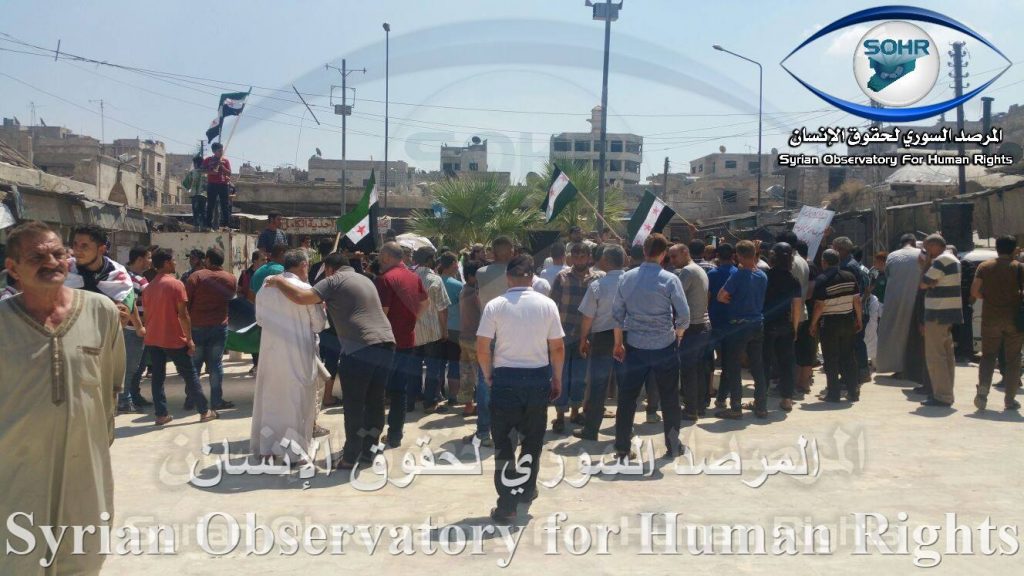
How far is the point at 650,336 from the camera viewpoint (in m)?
7.15

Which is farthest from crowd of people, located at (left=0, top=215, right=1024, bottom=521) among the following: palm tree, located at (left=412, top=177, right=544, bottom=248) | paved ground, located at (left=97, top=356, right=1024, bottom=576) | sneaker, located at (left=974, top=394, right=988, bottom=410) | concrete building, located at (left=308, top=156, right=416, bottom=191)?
concrete building, located at (left=308, top=156, right=416, bottom=191)

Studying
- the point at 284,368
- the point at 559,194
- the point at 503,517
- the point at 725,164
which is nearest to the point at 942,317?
the point at 503,517

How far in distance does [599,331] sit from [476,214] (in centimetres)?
1526

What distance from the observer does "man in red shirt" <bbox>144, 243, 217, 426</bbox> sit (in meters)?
8.70

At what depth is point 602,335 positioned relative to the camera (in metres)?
7.98

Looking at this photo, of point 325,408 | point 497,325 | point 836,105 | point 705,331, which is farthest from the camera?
point 836,105

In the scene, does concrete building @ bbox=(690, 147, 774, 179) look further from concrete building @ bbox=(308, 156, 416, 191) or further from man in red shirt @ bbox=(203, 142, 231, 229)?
man in red shirt @ bbox=(203, 142, 231, 229)

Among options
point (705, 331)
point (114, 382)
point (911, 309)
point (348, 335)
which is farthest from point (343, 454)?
point (911, 309)

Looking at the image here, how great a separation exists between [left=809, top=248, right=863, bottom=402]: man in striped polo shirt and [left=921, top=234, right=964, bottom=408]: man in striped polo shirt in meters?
0.74

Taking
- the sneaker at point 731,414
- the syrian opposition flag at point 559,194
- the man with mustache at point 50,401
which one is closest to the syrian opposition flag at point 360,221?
the syrian opposition flag at point 559,194

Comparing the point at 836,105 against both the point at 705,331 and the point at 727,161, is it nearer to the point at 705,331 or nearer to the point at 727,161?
the point at 705,331

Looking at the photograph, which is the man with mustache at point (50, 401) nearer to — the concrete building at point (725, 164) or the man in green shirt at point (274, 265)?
the man in green shirt at point (274, 265)

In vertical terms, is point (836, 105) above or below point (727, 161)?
below

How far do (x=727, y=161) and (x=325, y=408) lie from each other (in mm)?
74935
